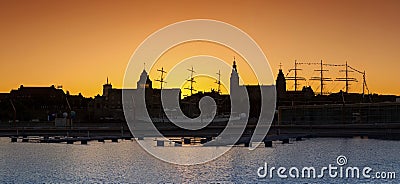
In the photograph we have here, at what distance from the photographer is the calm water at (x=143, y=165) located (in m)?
54.6

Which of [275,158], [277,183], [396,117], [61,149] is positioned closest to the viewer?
[277,183]

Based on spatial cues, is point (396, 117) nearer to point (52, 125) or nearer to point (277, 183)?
point (52, 125)

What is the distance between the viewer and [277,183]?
50.3 m

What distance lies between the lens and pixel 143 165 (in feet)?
225

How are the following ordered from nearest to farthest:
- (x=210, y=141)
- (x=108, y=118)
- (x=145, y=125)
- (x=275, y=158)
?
(x=275, y=158) < (x=210, y=141) < (x=145, y=125) < (x=108, y=118)

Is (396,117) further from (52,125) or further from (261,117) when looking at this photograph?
(52,125)

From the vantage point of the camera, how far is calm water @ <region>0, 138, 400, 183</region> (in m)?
54.6

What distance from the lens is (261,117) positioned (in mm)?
175375

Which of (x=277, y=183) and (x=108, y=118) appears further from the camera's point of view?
(x=108, y=118)

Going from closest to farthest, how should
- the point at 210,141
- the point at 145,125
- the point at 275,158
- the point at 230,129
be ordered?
the point at 275,158, the point at 210,141, the point at 230,129, the point at 145,125

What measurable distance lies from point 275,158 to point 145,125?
88.6 meters

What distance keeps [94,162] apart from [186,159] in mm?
9810

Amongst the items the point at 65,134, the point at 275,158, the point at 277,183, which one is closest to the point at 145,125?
the point at 65,134

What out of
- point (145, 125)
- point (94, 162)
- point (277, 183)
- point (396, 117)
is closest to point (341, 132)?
point (396, 117)
